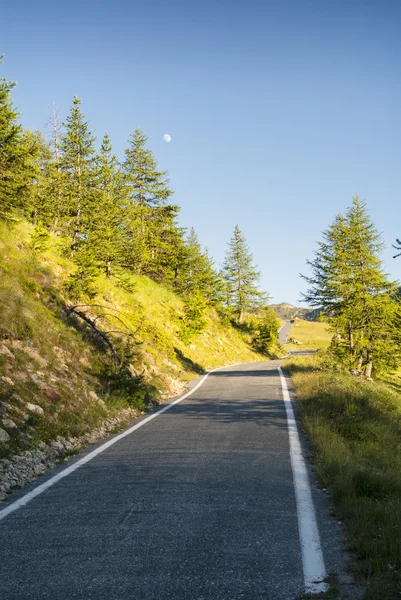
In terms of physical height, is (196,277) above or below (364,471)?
above

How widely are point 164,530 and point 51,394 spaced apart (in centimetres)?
527

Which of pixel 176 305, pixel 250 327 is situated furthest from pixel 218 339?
pixel 250 327

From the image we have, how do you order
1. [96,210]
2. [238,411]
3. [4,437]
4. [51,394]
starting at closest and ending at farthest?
[4,437]
[51,394]
[238,411]
[96,210]

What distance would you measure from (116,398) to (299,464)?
573 cm

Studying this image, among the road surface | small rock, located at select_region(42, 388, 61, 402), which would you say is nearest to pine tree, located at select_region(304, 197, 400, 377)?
small rock, located at select_region(42, 388, 61, 402)

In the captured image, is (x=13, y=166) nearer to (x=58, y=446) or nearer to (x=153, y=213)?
(x=58, y=446)

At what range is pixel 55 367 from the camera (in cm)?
956

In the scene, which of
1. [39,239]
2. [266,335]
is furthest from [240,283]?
Answer: [39,239]

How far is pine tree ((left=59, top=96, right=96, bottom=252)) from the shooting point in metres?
24.0

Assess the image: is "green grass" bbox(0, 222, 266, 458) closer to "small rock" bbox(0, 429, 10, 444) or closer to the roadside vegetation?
"small rock" bbox(0, 429, 10, 444)

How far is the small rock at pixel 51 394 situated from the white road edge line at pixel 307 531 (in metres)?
4.79

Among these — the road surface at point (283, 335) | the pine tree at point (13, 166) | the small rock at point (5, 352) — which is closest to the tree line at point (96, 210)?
the pine tree at point (13, 166)

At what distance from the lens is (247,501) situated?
4508mm

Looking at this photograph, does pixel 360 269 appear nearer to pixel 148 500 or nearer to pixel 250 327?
pixel 148 500
